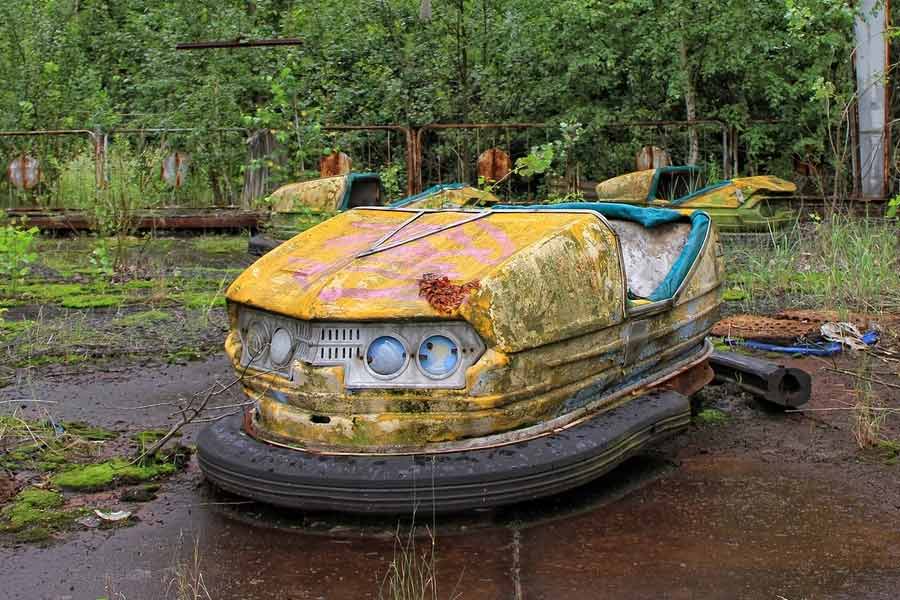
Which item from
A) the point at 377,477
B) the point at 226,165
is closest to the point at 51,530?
the point at 377,477

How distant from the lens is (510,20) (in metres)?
14.8

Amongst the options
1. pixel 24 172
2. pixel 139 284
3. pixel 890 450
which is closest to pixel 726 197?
pixel 139 284

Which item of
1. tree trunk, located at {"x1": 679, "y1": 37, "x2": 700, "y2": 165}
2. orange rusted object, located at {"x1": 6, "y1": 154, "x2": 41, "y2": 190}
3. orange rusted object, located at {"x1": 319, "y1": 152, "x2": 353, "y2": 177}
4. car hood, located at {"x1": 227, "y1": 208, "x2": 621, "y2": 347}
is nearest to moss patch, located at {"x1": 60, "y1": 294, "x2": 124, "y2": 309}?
car hood, located at {"x1": 227, "y1": 208, "x2": 621, "y2": 347}

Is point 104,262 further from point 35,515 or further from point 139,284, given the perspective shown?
point 35,515

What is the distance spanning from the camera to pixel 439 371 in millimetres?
3102

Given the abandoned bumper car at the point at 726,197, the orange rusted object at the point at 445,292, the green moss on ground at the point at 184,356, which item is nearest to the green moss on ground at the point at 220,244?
the abandoned bumper car at the point at 726,197

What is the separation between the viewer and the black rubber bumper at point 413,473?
9.58 ft

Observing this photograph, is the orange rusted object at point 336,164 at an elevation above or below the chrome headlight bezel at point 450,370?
above

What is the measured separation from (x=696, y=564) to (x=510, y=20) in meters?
12.9

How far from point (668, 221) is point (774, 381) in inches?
30.7

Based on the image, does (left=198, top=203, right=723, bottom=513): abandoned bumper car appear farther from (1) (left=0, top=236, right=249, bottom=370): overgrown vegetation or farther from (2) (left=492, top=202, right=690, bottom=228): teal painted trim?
(1) (left=0, top=236, right=249, bottom=370): overgrown vegetation

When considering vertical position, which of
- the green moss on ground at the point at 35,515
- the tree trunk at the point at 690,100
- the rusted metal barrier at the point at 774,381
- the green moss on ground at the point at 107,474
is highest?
the tree trunk at the point at 690,100

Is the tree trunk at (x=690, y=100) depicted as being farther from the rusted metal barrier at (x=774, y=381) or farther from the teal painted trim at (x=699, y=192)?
the rusted metal barrier at (x=774, y=381)

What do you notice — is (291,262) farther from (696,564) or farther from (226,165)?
(226,165)
